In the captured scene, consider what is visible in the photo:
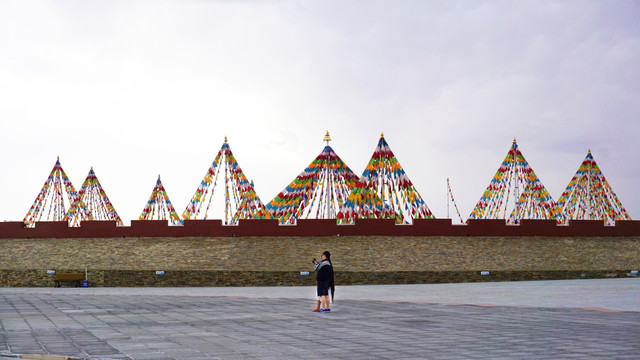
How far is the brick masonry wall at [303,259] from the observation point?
3002 centimetres

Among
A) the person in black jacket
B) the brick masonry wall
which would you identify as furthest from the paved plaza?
the brick masonry wall

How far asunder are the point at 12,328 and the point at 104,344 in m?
3.54

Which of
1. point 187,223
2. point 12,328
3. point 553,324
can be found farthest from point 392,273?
point 12,328

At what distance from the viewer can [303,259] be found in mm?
32781

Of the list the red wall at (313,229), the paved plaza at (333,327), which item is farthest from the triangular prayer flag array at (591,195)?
the paved plaza at (333,327)

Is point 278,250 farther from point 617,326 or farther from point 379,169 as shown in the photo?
point 617,326

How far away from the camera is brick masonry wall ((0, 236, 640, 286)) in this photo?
3002 centimetres

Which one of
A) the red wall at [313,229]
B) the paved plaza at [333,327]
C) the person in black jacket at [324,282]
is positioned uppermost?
the red wall at [313,229]

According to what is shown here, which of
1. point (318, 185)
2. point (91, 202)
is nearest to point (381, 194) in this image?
point (318, 185)

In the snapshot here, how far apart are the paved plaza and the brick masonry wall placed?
8.78 metres

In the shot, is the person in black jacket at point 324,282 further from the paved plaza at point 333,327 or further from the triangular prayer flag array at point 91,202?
A: the triangular prayer flag array at point 91,202

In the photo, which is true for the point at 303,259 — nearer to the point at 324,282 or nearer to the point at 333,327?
the point at 324,282

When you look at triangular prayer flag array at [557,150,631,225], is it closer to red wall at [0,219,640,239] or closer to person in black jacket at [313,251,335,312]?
red wall at [0,219,640,239]

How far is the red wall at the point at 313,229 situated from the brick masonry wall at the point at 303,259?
61 centimetres
